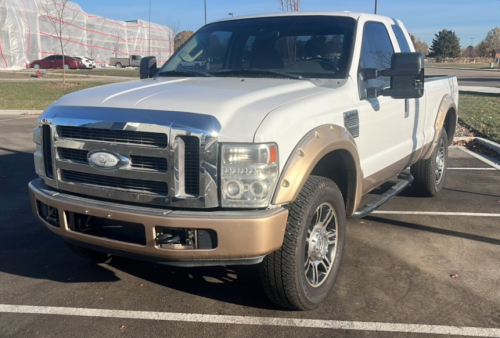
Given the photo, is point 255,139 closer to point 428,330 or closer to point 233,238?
point 233,238

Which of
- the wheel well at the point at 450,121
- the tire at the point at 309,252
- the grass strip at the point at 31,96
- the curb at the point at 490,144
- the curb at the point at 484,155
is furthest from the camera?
the grass strip at the point at 31,96

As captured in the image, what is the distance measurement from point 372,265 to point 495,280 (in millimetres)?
936

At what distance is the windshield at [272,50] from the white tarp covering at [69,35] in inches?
1579

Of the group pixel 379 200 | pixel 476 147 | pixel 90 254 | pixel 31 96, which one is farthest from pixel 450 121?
pixel 31 96

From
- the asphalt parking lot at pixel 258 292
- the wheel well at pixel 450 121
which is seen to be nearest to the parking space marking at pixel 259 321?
the asphalt parking lot at pixel 258 292

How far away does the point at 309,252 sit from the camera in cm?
357

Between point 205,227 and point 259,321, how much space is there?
0.88 meters

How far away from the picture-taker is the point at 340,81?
163 inches

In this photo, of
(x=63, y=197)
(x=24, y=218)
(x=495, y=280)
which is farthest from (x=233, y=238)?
(x=24, y=218)

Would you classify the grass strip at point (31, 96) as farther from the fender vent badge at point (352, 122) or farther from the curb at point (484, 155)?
the fender vent badge at point (352, 122)

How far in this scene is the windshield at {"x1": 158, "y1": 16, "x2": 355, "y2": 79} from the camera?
439 cm

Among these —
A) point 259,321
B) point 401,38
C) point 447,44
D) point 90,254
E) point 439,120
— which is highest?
point 447,44

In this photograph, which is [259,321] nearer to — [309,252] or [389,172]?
[309,252]

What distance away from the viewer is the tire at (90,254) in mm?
4223
